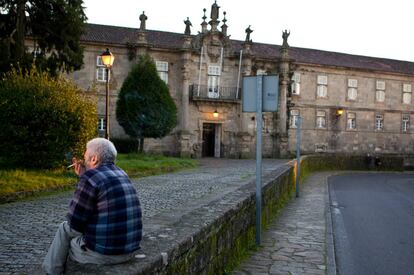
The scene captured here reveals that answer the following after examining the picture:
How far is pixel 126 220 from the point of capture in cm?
328

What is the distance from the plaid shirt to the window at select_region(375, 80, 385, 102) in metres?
41.4

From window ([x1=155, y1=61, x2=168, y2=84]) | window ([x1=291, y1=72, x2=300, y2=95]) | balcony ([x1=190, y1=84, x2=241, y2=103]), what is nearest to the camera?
window ([x1=155, y1=61, x2=168, y2=84])

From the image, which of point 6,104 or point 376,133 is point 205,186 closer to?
point 6,104

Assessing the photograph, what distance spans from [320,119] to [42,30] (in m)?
26.9

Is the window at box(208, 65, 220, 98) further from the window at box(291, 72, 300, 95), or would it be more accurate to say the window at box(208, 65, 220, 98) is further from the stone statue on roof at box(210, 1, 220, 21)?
the window at box(291, 72, 300, 95)

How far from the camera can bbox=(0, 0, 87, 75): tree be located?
17328 millimetres

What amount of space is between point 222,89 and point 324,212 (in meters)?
24.2

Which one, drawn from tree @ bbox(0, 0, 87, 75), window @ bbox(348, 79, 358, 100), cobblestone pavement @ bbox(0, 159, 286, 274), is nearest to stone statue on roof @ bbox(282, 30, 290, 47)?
window @ bbox(348, 79, 358, 100)

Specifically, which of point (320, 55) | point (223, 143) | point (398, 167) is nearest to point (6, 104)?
point (223, 143)

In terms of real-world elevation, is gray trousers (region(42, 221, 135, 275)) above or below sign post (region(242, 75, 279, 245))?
below

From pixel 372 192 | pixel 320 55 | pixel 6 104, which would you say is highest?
pixel 320 55

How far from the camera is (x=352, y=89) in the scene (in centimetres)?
4006

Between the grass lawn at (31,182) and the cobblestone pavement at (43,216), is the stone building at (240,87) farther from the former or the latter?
the cobblestone pavement at (43,216)

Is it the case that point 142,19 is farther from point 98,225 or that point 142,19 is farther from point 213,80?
point 98,225
